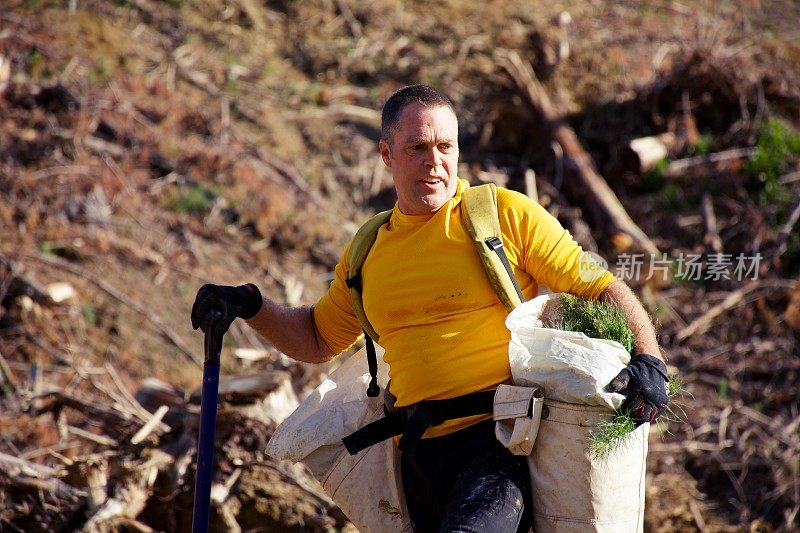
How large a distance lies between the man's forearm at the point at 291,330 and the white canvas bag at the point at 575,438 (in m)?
1.09

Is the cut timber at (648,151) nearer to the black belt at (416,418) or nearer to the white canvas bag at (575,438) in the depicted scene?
the black belt at (416,418)

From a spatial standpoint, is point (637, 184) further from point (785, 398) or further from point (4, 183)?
point (4, 183)

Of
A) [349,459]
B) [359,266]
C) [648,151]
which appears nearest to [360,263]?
[359,266]

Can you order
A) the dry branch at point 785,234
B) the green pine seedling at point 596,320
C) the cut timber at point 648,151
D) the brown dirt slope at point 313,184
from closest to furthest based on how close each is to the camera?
the green pine seedling at point 596,320, the brown dirt slope at point 313,184, the dry branch at point 785,234, the cut timber at point 648,151

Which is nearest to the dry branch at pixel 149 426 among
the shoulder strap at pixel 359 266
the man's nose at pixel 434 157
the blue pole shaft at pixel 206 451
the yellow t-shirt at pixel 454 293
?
the blue pole shaft at pixel 206 451

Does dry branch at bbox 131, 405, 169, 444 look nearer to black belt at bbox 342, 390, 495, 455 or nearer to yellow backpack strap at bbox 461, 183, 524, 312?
black belt at bbox 342, 390, 495, 455

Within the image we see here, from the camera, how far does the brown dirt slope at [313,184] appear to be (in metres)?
6.25

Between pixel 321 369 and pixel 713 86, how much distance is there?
5.27 metres

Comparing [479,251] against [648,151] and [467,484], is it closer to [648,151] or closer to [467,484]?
[467,484]

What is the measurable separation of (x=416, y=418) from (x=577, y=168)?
5.60m

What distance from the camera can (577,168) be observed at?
28.3ft

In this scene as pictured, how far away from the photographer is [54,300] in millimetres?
6566

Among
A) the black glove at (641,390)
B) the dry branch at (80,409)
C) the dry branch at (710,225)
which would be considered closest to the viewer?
the black glove at (641,390)

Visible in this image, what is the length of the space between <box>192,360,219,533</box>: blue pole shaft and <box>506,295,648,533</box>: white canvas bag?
127 cm
